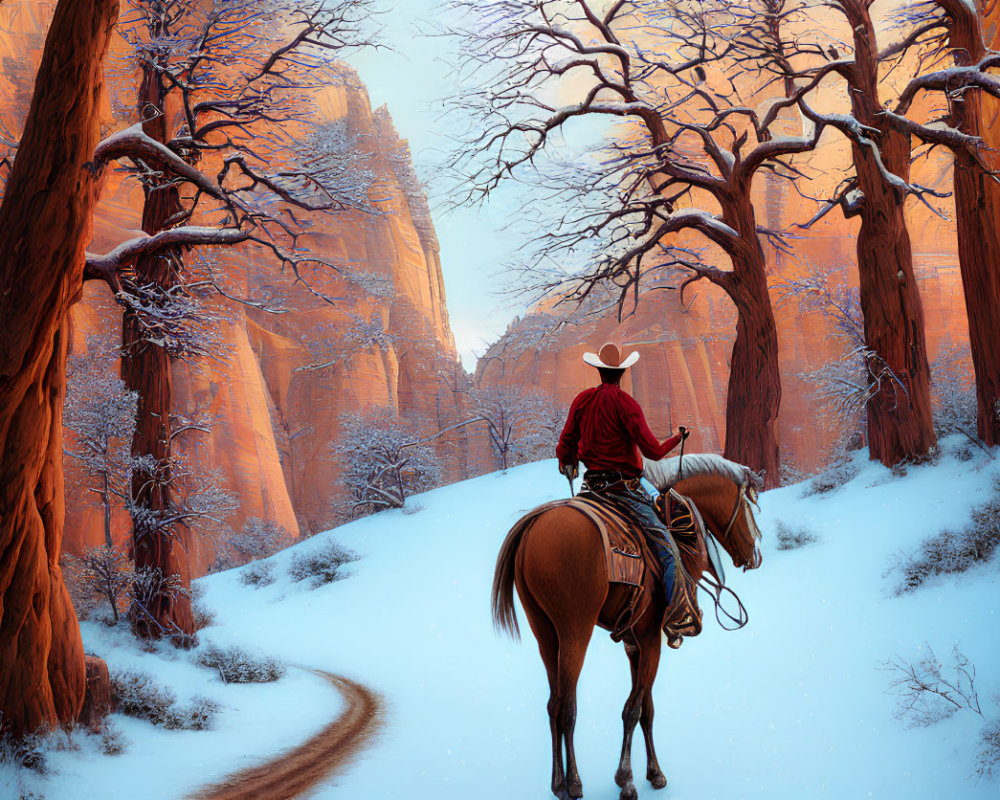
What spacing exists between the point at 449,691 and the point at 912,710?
Result: 4552mm

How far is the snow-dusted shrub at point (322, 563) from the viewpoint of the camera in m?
14.6

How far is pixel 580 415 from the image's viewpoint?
4.80 m

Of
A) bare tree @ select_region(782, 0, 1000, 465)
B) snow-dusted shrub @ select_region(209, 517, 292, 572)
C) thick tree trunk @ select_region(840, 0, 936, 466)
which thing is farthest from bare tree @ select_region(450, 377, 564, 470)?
bare tree @ select_region(782, 0, 1000, 465)

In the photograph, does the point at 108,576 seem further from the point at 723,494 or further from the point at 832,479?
the point at 832,479

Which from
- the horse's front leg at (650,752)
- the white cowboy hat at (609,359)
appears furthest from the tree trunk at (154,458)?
the horse's front leg at (650,752)

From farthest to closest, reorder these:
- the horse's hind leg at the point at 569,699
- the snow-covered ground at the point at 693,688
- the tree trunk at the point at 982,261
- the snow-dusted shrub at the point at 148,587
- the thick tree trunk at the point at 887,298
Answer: the thick tree trunk at the point at 887,298 < the tree trunk at the point at 982,261 < the snow-dusted shrub at the point at 148,587 < the snow-covered ground at the point at 693,688 < the horse's hind leg at the point at 569,699

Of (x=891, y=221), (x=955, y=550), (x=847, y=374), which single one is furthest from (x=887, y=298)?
(x=955, y=550)

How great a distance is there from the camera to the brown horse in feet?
13.6

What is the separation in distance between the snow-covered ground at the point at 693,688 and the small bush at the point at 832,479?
23 centimetres

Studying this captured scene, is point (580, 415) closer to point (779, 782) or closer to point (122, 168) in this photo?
point (779, 782)

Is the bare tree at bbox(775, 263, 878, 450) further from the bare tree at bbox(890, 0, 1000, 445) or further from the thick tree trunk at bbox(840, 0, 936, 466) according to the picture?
the bare tree at bbox(890, 0, 1000, 445)

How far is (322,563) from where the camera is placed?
49.2 ft

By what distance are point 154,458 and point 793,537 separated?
8812 millimetres

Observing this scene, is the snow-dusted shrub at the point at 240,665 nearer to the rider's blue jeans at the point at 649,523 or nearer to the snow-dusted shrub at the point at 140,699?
the snow-dusted shrub at the point at 140,699
